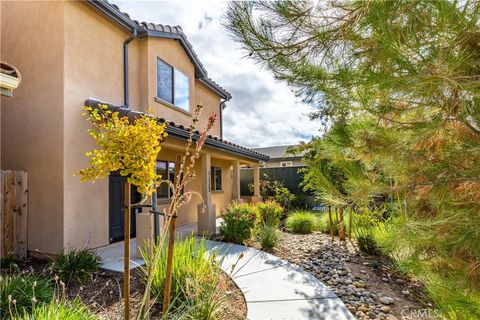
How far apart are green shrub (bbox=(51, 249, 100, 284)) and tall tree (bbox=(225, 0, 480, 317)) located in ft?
16.2

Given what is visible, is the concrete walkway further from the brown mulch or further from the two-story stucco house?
the two-story stucco house

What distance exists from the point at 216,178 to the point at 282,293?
35.4 ft

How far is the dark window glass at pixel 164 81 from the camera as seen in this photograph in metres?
10.6

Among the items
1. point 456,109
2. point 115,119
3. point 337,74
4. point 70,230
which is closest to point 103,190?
point 70,230

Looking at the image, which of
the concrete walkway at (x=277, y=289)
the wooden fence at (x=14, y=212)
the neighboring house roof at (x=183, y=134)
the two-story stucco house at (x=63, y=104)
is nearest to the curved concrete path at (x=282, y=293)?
the concrete walkway at (x=277, y=289)

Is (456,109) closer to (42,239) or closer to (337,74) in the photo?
(337,74)

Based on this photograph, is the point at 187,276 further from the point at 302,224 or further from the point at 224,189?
the point at 224,189

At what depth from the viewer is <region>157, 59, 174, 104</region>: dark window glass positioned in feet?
34.7

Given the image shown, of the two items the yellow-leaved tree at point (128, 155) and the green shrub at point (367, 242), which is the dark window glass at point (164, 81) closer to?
the green shrub at point (367, 242)

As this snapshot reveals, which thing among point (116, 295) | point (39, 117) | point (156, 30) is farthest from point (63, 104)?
point (116, 295)

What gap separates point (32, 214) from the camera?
743 centimetres

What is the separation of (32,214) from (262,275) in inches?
232

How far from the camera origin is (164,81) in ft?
35.8

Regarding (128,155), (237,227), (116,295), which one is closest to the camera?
(128,155)
